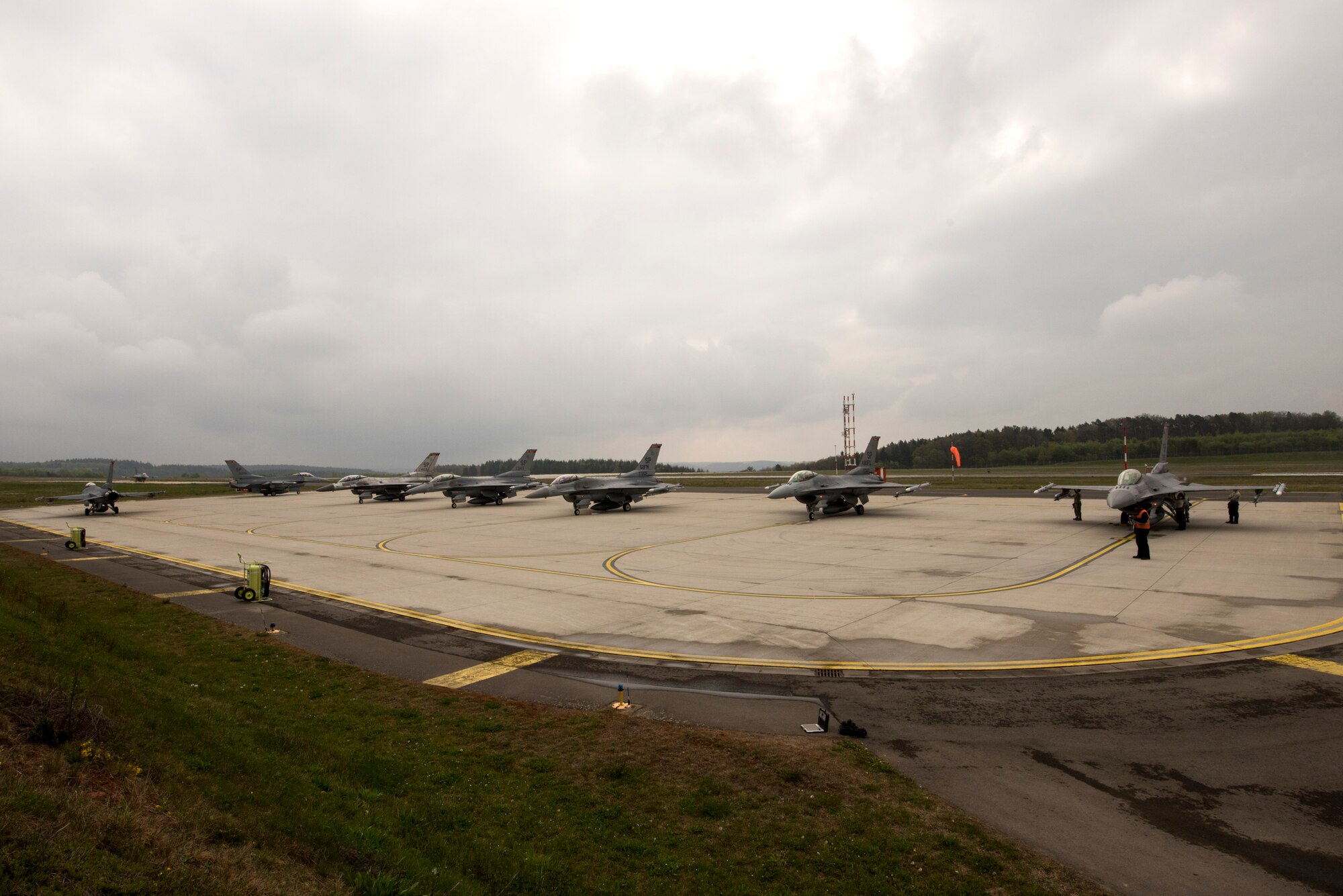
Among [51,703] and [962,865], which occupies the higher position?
[51,703]

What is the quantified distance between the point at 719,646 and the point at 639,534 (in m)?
18.2

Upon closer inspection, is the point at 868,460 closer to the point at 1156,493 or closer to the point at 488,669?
the point at 1156,493

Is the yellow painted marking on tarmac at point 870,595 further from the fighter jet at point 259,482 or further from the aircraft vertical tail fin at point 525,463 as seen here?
the fighter jet at point 259,482

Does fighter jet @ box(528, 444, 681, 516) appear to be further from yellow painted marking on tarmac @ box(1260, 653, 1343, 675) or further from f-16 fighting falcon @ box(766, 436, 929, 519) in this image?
yellow painted marking on tarmac @ box(1260, 653, 1343, 675)

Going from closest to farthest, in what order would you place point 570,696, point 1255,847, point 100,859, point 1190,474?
1. point 100,859
2. point 1255,847
3. point 570,696
4. point 1190,474

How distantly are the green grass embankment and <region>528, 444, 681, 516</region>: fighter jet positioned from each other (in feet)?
105

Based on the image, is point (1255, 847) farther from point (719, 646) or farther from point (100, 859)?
point (100, 859)

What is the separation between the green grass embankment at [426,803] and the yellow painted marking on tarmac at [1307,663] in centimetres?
829

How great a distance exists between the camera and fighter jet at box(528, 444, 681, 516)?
40.6 meters

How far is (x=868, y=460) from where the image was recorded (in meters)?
37.2

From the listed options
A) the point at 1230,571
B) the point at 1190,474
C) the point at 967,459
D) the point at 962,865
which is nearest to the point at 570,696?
the point at 962,865

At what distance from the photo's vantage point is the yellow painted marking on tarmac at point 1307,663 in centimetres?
962

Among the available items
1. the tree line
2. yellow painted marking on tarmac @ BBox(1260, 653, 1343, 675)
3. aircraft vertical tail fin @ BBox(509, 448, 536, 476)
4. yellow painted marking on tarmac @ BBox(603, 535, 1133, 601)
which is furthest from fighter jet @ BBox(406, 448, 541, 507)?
the tree line

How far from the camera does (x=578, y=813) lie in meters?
5.78
